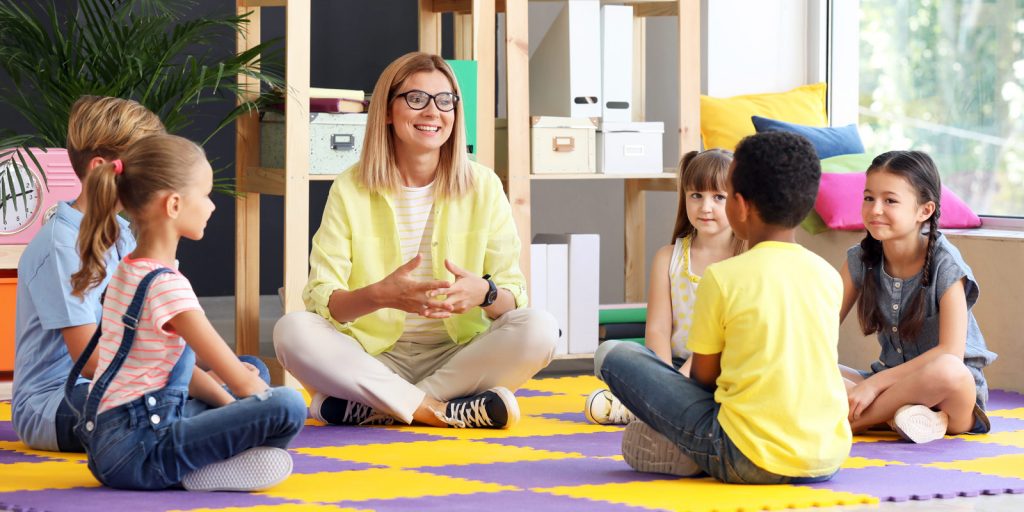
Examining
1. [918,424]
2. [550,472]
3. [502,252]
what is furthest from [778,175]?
[502,252]

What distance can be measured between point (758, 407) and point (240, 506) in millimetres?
800

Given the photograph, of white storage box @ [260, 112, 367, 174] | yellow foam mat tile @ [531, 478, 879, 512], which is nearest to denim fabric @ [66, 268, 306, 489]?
yellow foam mat tile @ [531, 478, 879, 512]

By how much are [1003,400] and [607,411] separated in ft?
3.88

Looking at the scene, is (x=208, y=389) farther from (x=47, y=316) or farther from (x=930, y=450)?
(x=930, y=450)

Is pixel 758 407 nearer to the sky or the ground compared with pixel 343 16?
nearer to the ground

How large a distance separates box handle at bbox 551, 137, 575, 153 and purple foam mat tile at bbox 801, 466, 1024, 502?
169 centimetres

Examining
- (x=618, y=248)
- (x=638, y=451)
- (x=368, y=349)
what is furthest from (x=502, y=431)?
(x=618, y=248)

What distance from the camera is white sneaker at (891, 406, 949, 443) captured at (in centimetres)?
267

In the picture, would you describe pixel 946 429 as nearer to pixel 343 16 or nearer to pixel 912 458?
pixel 912 458

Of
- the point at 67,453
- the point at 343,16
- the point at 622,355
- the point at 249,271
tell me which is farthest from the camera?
the point at 343,16

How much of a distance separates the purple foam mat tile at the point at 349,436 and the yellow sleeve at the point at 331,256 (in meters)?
0.23

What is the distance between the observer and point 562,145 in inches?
150

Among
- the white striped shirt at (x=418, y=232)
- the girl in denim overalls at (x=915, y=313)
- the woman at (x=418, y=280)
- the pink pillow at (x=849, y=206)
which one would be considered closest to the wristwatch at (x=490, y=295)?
the woman at (x=418, y=280)

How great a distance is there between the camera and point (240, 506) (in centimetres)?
197
